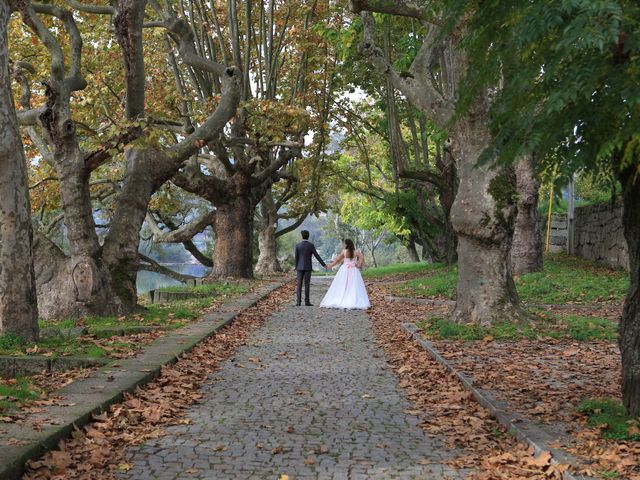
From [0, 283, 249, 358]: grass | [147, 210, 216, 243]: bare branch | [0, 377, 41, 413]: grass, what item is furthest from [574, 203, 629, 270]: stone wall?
[0, 377, 41, 413]: grass

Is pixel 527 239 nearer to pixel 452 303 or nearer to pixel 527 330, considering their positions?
pixel 452 303

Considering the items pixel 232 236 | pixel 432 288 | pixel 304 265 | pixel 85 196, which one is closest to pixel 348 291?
pixel 304 265

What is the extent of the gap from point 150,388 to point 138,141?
619 centimetres

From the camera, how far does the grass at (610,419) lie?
5539 mm

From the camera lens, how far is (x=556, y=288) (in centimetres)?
1889

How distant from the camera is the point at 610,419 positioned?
589 centimetres

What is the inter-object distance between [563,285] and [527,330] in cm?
767

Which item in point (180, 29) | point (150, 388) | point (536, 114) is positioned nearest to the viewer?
point (536, 114)

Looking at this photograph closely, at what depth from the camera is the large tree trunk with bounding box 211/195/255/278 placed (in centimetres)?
2808

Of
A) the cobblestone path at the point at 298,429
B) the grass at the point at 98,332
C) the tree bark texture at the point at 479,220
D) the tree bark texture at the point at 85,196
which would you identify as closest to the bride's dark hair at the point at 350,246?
the grass at the point at 98,332

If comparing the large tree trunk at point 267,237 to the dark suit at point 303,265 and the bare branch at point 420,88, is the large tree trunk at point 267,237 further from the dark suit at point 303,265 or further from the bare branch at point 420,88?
the bare branch at point 420,88

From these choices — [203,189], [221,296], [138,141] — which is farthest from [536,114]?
[203,189]

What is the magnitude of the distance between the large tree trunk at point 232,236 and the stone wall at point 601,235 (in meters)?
12.0

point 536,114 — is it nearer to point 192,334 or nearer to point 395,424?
point 395,424
